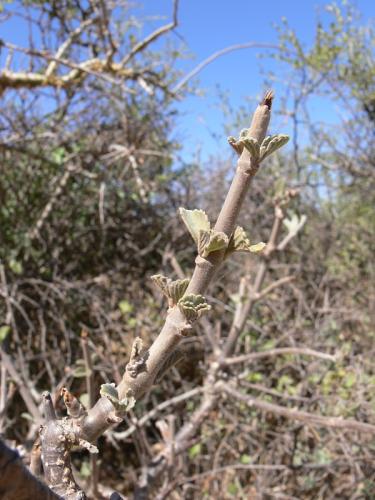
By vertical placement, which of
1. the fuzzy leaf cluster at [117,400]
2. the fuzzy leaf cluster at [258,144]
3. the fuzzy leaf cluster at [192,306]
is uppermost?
the fuzzy leaf cluster at [258,144]

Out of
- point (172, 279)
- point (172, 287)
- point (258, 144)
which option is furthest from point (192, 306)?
point (172, 279)

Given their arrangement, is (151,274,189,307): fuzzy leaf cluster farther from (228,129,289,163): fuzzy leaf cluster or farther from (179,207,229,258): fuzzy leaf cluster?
(228,129,289,163): fuzzy leaf cluster

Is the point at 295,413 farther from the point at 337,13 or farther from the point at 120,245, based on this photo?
the point at 337,13

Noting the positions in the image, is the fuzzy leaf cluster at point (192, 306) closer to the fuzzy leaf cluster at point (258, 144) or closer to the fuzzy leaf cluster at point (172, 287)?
the fuzzy leaf cluster at point (172, 287)

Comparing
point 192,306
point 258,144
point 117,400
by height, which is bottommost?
point 117,400

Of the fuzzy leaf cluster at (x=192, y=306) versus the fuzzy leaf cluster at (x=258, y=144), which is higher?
the fuzzy leaf cluster at (x=258, y=144)

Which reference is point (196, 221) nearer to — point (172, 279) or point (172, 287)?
point (172, 287)

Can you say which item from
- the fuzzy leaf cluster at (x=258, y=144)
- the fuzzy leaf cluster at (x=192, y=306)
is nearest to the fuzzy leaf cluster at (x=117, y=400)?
the fuzzy leaf cluster at (x=192, y=306)

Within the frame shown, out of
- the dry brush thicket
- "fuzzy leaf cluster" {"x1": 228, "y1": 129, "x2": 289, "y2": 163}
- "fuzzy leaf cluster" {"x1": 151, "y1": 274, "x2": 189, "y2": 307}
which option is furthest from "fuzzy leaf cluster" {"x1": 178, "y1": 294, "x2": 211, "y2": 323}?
the dry brush thicket
